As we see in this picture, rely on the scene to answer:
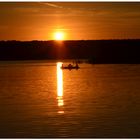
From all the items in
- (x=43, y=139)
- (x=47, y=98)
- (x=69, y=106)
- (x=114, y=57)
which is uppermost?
(x=114, y=57)

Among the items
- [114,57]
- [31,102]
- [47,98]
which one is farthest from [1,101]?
[114,57]

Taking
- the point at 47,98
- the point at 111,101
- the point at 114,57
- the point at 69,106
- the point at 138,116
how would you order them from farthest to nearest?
1. the point at 114,57
2. the point at 47,98
3. the point at 111,101
4. the point at 69,106
5. the point at 138,116

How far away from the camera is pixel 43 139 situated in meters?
13.9

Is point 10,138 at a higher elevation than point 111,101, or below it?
below

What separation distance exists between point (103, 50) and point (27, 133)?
9331 cm

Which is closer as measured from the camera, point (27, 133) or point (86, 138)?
point (86, 138)

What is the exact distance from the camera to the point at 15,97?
27109 mm

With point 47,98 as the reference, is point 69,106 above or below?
below

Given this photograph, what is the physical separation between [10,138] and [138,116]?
5793mm

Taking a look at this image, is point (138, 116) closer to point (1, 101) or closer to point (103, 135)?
point (103, 135)

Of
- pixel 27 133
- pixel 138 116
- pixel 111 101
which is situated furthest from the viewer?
pixel 111 101

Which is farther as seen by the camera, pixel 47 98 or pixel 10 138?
pixel 47 98

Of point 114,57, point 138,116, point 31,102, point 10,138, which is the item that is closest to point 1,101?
point 31,102

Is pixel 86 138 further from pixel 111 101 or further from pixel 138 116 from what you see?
pixel 111 101
